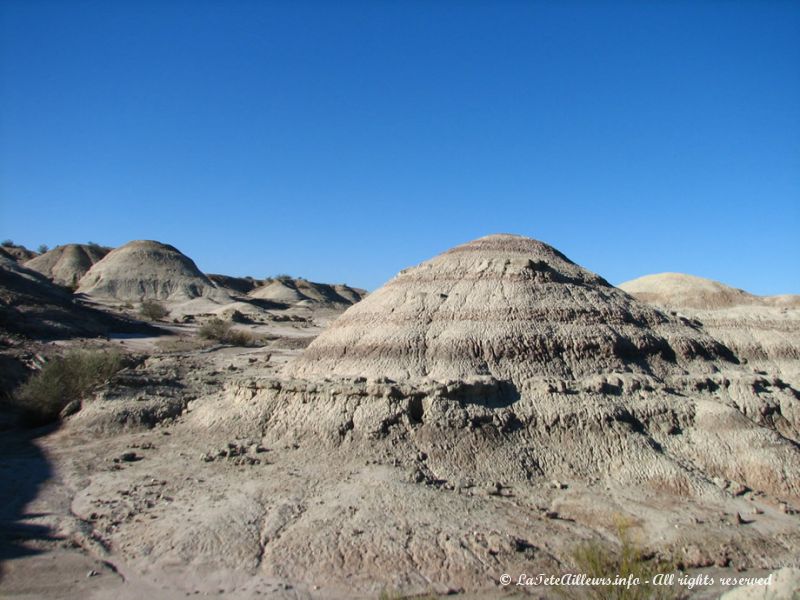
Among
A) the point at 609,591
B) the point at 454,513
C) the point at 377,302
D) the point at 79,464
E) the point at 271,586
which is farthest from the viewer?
the point at 377,302

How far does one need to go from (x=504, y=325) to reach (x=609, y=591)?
21.1ft

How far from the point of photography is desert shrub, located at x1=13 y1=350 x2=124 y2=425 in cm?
1381

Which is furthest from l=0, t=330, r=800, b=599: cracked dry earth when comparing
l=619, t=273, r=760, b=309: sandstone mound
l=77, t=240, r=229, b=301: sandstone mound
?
l=77, t=240, r=229, b=301: sandstone mound

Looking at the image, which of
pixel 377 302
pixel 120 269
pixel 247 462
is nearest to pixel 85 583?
pixel 247 462

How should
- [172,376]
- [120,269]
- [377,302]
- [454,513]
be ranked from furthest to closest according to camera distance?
[120,269]
[172,376]
[377,302]
[454,513]

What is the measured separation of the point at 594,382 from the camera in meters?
11.0

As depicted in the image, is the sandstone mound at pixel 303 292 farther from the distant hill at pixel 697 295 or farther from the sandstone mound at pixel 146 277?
the distant hill at pixel 697 295

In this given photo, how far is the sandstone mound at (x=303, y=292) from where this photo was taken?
224ft

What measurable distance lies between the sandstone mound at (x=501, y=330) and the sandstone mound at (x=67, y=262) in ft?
182

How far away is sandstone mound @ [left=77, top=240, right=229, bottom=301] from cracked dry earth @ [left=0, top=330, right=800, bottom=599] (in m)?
46.7

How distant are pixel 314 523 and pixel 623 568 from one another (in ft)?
13.6

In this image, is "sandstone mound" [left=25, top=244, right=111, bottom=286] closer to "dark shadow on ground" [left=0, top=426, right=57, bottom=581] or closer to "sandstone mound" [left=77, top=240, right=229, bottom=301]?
"sandstone mound" [left=77, top=240, right=229, bottom=301]

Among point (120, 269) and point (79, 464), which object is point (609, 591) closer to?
point (79, 464)

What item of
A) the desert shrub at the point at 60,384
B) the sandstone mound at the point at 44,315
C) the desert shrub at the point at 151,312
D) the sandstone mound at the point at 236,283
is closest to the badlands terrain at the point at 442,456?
the desert shrub at the point at 60,384
